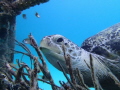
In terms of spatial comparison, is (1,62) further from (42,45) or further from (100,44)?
(100,44)

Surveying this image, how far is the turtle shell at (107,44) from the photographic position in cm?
231

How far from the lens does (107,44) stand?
2516 millimetres

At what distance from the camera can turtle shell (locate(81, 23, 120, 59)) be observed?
7.57 feet

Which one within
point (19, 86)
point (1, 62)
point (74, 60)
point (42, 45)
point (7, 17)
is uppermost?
point (7, 17)

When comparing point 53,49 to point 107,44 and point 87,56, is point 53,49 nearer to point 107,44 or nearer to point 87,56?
point 87,56

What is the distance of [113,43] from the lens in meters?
2.46

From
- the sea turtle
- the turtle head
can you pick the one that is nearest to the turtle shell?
the sea turtle

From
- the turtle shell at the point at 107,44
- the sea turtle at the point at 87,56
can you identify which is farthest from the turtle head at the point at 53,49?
the turtle shell at the point at 107,44

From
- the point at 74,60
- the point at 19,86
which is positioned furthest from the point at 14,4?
the point at 19,86

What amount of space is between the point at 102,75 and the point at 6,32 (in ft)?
6.09

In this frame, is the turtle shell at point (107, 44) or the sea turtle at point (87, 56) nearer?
the sea turtle at point (87, 56)

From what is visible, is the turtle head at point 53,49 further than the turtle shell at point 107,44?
No

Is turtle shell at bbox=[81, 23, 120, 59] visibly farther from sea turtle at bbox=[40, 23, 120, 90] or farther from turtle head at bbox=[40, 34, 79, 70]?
turtle head at bbox=[40, 34, 79, 70]

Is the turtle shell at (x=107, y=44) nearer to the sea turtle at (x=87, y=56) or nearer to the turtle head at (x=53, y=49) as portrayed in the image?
the sea turtle at (x=87, y=56)
